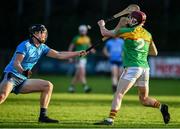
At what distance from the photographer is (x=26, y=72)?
586 inches

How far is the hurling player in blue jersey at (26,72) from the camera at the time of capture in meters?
15.0

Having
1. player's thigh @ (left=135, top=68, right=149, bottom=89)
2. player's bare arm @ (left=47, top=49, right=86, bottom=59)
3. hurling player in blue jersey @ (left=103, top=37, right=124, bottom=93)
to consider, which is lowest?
player's thigh @ (left=135, top=68, right=149, bottom=89)

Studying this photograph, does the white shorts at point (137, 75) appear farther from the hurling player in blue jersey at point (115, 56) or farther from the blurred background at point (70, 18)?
the blurred background at point (70, 18)

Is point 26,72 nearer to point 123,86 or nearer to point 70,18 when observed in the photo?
point 123,86

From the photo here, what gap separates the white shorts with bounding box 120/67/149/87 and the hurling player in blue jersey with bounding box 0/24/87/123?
5.24 feet

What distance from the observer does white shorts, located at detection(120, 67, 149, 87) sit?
15.3 metres

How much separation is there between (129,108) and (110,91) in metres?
8.77

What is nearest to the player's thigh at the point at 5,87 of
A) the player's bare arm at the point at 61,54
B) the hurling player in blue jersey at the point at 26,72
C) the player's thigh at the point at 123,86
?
the hurling player in blue jersey at the point at 26,72

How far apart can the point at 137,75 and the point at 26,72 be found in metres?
2.28

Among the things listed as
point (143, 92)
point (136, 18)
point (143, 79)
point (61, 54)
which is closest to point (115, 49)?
point (61, 54)

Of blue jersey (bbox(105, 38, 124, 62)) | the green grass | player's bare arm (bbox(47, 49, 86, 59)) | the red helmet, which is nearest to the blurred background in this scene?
blue jersey (bbox(105, 38, 124, 62))

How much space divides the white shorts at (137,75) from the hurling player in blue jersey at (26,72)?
5.24ft

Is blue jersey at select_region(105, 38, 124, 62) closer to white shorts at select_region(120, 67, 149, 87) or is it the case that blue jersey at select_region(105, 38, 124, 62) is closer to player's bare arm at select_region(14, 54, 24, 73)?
white shorts at select_region(120, 67, 149, 87)

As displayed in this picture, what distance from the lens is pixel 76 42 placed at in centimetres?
2934
